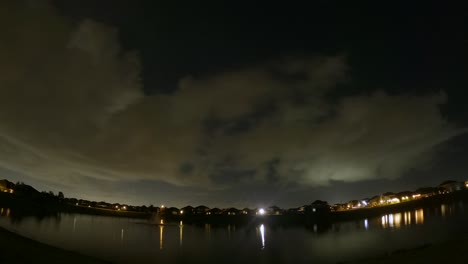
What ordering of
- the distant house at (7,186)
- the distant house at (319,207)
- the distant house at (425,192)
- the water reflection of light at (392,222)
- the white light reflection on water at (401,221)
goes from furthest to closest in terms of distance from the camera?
the distant house at (7,186)
the distant house at (425,192)
the distant house at (319,207)
the water reflection of light at (392,222)
the white light reflection on water at (401,221)

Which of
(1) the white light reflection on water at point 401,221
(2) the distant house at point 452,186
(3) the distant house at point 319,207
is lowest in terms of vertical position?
(3) the distant house at point 319,207

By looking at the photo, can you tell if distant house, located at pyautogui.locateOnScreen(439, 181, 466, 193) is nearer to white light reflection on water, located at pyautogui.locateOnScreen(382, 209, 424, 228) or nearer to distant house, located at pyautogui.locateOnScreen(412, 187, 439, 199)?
distant house, located at pyautogui.locateOnScreen(412, 187, 439, 199)

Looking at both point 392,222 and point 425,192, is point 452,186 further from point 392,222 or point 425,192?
point 392,222

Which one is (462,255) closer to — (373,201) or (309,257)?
(309,257)

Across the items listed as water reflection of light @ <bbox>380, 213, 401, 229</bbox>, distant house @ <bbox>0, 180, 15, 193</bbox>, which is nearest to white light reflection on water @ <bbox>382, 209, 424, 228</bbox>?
water reflection of light @ <bbox>380, 213, 401, 229</bbox>

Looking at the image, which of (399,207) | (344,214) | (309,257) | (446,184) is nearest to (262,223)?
(344,214)

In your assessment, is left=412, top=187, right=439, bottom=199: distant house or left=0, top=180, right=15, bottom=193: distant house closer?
left=412, top=187, right=439, bottom=199: distant house

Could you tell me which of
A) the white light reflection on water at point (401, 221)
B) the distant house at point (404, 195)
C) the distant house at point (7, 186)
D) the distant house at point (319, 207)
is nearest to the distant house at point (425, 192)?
the distant house at point (404, 195)

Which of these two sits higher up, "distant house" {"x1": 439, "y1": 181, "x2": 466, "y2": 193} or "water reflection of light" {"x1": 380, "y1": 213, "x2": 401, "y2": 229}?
"distant house" {"x1": 439, "y1": 181, "x2": 466, "y2": 193}

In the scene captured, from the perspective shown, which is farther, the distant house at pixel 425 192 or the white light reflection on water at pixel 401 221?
the distant house at pixel 425 192

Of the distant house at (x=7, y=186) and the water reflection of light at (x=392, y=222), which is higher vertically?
the distant house at (x=7, y=186)

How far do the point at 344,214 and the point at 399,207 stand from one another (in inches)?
832

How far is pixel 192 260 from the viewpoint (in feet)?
140

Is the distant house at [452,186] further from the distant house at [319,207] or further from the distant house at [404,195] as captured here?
the distant house at [319,207]
